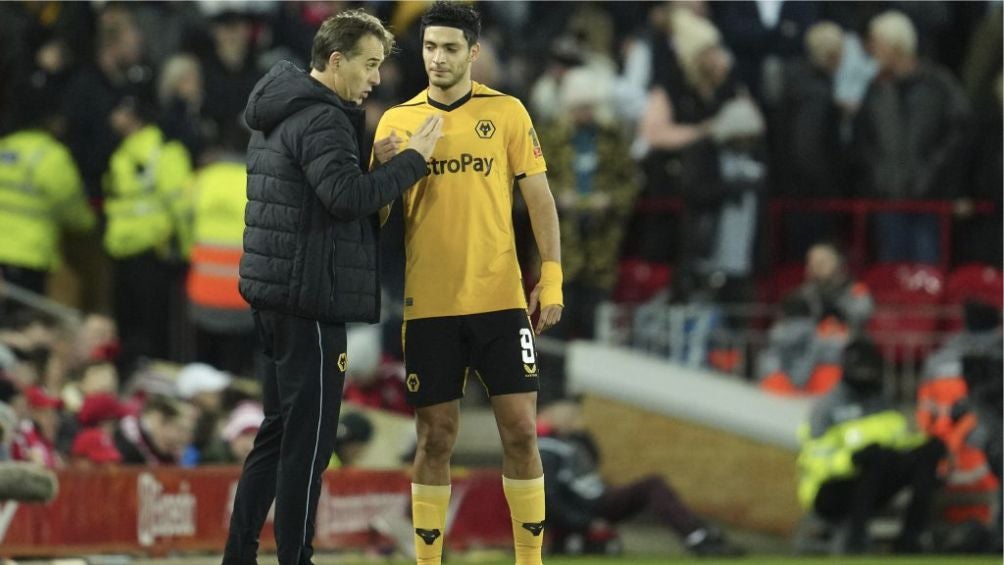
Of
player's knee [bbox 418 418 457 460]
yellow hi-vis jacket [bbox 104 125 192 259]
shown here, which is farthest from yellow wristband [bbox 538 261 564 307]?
yellow hi-vis jacket [bbox 104 125 192 259]

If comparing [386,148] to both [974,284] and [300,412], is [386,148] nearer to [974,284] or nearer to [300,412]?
[300,412]

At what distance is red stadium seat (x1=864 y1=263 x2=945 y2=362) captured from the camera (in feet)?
55.6

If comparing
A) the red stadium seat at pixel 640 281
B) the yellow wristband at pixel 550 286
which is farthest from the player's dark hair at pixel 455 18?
the red stadium seat at pixel 640 281

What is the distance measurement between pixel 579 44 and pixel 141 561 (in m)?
6.86

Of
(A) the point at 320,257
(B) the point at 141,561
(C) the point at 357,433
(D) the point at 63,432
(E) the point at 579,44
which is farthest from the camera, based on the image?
(E) the point at 579,44

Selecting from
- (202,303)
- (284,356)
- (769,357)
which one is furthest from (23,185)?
(284,356)

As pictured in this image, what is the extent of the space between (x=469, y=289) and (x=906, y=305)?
877cm

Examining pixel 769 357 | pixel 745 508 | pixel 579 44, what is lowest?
pixel 745 508

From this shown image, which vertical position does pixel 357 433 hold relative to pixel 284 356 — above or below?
below

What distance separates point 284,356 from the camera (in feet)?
28.8

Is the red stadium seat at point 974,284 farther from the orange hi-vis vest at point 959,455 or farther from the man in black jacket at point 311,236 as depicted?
the man in black jacket at point 311,236

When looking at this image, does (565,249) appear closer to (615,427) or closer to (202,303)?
(615,427)

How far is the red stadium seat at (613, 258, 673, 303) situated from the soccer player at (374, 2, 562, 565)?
7897 mm

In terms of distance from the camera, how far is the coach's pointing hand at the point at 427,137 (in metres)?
8.87
